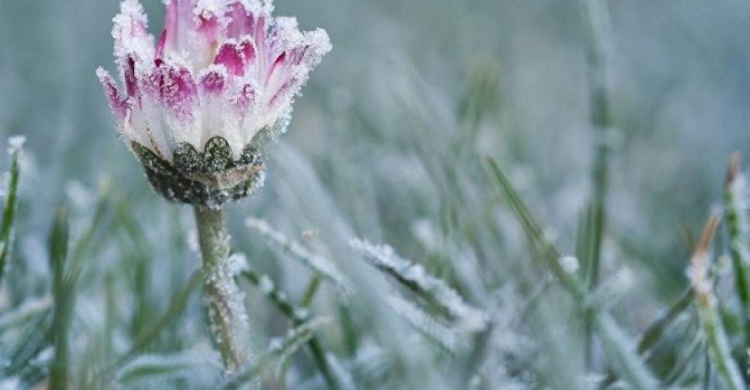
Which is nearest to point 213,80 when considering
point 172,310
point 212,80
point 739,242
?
point 212,80

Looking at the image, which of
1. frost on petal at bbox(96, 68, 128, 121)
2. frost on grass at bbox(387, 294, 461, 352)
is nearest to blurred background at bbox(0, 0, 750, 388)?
frost on grass at bbox(387, 294, 461, 352)

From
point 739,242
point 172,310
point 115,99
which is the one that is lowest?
point 739,242

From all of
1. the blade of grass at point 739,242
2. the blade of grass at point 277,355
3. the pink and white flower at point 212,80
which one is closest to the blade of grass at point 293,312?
the blade of grass at point 277,355

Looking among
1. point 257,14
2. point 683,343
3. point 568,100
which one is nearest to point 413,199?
point 683,343

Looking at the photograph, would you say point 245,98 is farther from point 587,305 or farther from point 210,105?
point 587,305

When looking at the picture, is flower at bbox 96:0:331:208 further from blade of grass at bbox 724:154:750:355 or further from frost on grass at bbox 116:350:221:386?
blade of grass at bbox 724:154:750:355

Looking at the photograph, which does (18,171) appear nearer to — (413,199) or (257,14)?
(257,14)
